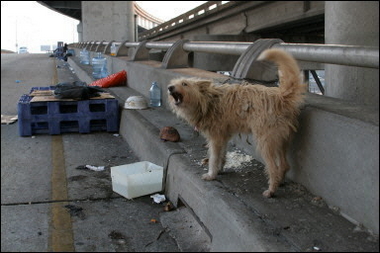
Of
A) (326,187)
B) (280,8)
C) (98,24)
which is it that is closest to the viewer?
(326,187)

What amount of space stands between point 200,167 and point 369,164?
198cm

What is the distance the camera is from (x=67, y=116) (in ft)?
24.9

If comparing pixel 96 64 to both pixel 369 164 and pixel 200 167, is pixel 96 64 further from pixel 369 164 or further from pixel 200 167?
pixel 369 164

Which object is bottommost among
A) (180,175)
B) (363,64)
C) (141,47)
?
(180,175)

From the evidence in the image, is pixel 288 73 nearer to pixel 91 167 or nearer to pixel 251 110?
pixel 251 110

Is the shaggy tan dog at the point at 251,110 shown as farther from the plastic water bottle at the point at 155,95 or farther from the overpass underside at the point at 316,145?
the plastic water bottle at the point at 155,95

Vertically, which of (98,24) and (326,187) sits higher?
(98,24)

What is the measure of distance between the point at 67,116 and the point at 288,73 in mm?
4839

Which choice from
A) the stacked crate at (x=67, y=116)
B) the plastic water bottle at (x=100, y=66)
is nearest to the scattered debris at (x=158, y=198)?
the stacked crate at (x=67, y=116)

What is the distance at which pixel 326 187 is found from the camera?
11.8 ft

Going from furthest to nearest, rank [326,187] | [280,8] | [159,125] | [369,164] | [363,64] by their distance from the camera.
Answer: [280,8]
[159,125]
[326,187]
[363,64]
[369,164]

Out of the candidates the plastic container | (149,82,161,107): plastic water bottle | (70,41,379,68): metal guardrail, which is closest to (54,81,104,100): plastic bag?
(149,82,161,107): plastic water bottle

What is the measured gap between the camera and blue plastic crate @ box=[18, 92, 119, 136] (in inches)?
292

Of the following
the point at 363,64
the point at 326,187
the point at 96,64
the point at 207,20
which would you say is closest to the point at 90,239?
the point at 326,187
